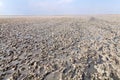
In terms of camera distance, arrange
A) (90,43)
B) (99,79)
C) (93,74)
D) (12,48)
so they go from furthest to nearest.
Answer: (90,43) → (12,48) → (93,74) → (99,79)

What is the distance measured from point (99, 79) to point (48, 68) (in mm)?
2557

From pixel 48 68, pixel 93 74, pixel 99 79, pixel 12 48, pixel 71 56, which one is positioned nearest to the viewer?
pixel 99 79

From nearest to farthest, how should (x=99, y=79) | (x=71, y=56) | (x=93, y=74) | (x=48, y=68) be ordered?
(x=99, y=79)
(x=93, y=74)
(x=48, y=68)
(x=71, y=56)

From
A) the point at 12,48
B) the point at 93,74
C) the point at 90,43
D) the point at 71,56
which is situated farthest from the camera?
the point at 90,43

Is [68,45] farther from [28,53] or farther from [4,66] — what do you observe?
[4,66]

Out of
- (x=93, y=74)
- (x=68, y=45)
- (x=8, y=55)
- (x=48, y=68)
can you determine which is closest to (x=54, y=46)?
(x=68, y=45)

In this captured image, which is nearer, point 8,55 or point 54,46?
point 8,55

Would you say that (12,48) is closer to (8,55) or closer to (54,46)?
(8,55)

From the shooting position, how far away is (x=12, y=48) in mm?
13914

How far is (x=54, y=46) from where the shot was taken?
14.2 meters

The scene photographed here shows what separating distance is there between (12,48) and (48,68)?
15.3 feet

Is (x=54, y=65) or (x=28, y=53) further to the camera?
(x=28, y=53)

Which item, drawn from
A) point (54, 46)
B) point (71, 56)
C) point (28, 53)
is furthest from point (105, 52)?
point (28, 53)

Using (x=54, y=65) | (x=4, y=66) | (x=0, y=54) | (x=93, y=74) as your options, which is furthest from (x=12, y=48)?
(x=93, y=74)
